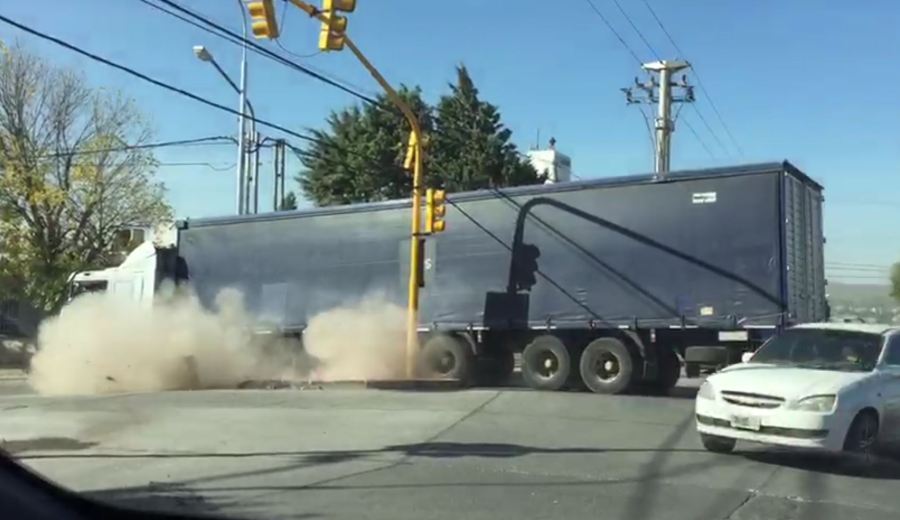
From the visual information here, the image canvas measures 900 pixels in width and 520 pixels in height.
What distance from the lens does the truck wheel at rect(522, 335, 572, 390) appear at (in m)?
18.2

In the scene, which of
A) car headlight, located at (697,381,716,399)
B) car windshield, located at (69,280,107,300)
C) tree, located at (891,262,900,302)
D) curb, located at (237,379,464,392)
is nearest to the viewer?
car headlight, located at (697,381,716,399)

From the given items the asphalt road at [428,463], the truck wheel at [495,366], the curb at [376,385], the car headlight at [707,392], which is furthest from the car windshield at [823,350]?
the truck wheel at [495,366]

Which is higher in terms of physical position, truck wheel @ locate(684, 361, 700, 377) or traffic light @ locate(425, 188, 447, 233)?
traffic light @ locate(425, 188, 447, 233)

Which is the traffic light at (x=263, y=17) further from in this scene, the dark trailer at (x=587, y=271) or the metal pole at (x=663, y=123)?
the metal pole at (x=663, y=123)

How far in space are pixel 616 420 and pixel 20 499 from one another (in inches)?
418

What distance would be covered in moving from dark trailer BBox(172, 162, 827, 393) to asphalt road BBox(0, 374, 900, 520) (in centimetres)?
217

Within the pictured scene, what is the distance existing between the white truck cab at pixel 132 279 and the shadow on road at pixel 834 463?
15693mm

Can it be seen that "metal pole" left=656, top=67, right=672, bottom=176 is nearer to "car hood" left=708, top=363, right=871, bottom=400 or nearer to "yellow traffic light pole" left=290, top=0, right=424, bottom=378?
"yellow traffic light pole" left=290, top=0, right=424, bottom=378

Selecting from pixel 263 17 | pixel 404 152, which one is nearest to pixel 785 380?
pixel 263 17

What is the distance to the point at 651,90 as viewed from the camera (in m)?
41.2

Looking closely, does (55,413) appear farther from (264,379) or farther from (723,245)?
(723,245)

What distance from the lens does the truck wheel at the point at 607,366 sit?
1747 cm

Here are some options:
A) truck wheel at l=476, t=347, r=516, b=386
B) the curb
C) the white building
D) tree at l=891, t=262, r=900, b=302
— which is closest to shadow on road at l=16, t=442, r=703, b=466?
the curb

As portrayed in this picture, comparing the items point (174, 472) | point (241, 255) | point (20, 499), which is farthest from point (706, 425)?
point (241, 255)
